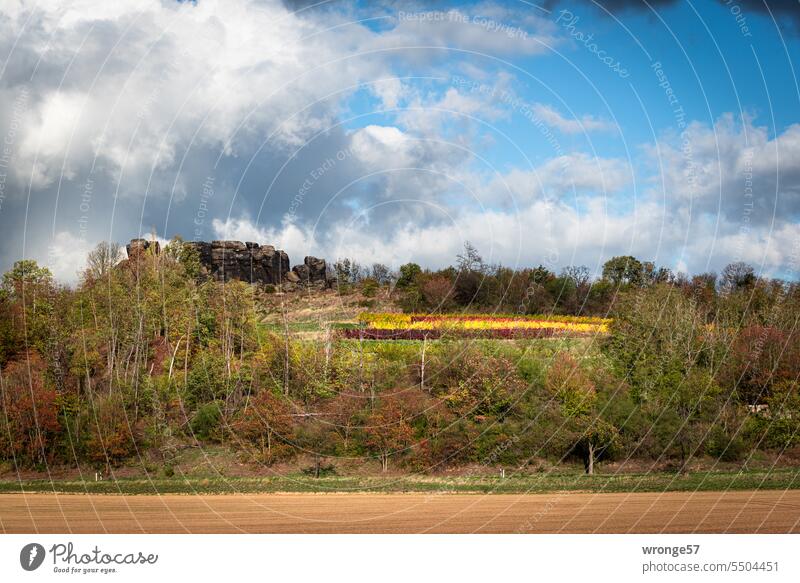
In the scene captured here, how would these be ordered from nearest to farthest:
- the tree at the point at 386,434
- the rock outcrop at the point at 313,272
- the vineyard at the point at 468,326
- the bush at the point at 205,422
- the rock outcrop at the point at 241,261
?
1. the tree at the point at 386,434
2. the bush at the point at 205,422
3. the vineyard at the point at 468,326
4. the rock outcrop at the point at 241,261
5. the rock outcrop at the point at 313,272

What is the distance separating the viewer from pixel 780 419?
50812mm

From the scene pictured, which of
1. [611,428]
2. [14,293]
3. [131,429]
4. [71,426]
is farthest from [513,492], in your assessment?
[14,293]

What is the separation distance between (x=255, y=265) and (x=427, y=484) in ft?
107

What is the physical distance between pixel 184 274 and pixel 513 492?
35.6m

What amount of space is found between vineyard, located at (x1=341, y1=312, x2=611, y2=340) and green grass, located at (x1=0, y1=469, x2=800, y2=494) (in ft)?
55.5

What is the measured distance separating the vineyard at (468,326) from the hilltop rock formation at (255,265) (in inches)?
292

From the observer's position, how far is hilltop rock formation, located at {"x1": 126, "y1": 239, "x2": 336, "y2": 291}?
70.2 metres

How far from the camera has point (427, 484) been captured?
44875mm

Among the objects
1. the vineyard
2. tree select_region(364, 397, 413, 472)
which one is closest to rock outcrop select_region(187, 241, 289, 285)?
the vineyard

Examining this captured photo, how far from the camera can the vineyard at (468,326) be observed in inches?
2527

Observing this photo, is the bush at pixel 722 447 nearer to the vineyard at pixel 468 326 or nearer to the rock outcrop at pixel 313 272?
the vineyard at pixel 468 326

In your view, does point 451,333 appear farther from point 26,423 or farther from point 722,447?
point 26,423

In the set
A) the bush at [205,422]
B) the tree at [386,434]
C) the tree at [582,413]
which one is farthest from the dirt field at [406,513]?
the bush at [205,422]

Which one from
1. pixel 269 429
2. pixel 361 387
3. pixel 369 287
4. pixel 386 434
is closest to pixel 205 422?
pixel 269 429
